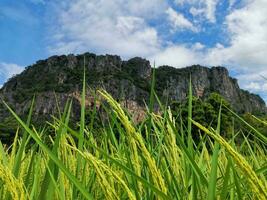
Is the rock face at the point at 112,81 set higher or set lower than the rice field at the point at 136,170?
higher

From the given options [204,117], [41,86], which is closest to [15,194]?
[204,117]

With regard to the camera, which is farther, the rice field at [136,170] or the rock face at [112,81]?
the rock face at [112,81]

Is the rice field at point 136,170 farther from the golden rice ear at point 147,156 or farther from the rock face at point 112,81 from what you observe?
the rock face at point 112,81

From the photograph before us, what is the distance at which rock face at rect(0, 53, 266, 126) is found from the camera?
420 ft

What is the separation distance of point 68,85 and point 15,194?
12587 cm

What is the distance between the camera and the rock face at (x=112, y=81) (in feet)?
420

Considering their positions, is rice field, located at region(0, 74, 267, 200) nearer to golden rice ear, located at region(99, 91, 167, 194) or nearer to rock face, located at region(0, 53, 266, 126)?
golden rice ear, located at region(99, 91, 167, 194)

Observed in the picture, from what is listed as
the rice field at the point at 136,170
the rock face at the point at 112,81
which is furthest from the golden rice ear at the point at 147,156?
the rock face at the point at 112,81

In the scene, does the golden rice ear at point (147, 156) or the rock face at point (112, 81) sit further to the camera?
the rock face at point (112, 81)

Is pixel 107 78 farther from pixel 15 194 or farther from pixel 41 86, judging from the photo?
pixel 15 194

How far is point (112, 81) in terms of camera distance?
429ft

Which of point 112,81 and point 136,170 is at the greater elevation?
point 112,81

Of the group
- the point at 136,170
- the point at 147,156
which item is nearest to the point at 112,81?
the point at 136,170

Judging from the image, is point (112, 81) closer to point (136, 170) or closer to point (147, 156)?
point (136, 170)
